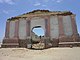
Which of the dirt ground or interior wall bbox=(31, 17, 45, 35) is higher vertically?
interior wall bbox=(31, 17, 45, 35)

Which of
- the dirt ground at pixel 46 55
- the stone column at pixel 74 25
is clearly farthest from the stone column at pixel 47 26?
the dirt ground at pixel 46 55

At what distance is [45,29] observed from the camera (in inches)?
714

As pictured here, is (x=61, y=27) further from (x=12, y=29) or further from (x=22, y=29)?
(x=12, y=29)

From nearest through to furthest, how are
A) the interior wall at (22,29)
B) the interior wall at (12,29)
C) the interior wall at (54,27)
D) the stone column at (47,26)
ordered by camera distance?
the interior wall at (54,27) → the stone column at (47,26) → the interior wall at (22,29) → the interior wall at (12,29)

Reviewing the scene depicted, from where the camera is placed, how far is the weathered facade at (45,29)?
16.8 m

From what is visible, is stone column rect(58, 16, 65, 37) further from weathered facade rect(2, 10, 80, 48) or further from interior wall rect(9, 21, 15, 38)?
interior wall rect(9, 21, 15, 38)

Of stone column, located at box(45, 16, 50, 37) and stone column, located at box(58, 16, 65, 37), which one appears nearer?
stone column, located at box(58, 16, 65, 37)

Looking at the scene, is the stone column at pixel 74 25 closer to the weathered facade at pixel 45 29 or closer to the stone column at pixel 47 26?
the weathered facade at pixel 45 29

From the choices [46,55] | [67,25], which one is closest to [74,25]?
[67,25]

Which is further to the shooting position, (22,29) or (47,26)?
(22,29)

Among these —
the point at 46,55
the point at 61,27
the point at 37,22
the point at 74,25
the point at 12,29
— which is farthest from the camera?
the point at 12,29

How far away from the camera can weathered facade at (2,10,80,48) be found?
1677 centimetres

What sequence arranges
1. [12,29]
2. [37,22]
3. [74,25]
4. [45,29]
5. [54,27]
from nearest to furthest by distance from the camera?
[74,25] < [54,27] < [45,29] < [37,22] < [12,29]

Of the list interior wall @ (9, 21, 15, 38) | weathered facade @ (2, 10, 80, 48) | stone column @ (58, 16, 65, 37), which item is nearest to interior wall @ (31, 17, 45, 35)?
weathered facade @ (2, 10, 80, 48)
